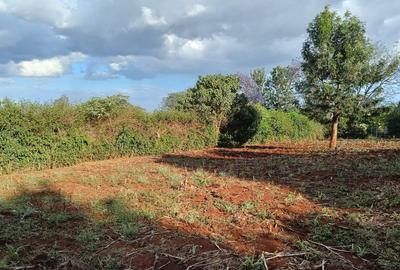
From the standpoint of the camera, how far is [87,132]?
14.9 meters

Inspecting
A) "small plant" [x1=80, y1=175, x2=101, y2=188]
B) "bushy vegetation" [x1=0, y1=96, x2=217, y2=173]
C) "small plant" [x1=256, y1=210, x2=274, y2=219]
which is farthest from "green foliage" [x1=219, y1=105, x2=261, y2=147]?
"small plant" [x1=256, y1=210, x2=274, y2=219]

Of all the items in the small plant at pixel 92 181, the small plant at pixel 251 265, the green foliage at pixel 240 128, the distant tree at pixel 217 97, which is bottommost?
the small plant at pixel 92 181

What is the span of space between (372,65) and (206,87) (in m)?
8.74

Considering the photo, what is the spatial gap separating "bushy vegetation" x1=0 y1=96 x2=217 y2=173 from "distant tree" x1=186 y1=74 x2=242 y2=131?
179 cm

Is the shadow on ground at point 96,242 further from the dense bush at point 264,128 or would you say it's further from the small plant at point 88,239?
the dense bush at point 264,128

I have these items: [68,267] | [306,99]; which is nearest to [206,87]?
[306,99]

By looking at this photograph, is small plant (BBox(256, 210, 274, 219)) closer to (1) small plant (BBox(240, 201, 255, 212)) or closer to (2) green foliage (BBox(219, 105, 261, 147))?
(1) small plant (BBox(240, 201, 255, 212))

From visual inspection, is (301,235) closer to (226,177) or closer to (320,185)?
(320,185)

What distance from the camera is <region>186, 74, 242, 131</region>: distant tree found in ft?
69.1

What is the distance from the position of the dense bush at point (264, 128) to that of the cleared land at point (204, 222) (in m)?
11.7

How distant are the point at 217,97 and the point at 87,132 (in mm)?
8042

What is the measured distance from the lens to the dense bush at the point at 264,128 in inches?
819

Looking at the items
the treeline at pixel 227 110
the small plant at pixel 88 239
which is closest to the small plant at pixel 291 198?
the small plant at pixel 88 239

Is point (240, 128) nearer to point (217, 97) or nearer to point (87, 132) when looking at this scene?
point (217, 97)
